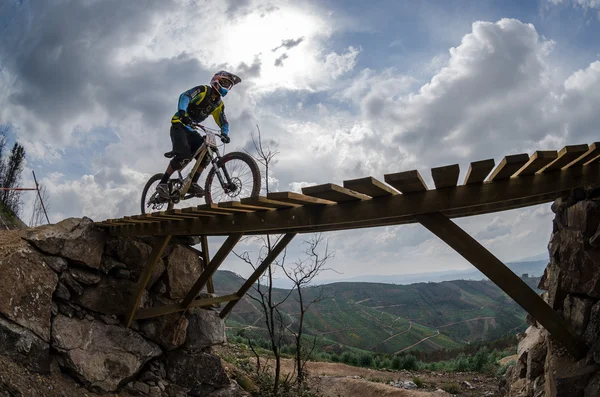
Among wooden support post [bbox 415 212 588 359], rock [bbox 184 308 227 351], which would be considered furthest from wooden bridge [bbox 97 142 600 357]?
rock [bbox 184 308 227 351]

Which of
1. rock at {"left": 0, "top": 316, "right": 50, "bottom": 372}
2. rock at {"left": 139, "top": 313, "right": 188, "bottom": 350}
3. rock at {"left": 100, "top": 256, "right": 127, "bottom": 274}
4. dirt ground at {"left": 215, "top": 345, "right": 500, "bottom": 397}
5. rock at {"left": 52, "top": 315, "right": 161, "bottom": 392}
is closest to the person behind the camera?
rock at {"left": 0, "top": 316, "right": 50, "bottom": 372}

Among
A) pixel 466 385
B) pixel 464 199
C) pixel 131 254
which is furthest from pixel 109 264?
pixel 466 385

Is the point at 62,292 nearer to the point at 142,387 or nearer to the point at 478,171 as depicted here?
the point at 142,387

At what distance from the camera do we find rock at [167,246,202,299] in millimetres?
6918

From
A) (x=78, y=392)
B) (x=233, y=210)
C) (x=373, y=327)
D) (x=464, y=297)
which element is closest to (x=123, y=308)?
(x=78, y=392)

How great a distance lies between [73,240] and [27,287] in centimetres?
95

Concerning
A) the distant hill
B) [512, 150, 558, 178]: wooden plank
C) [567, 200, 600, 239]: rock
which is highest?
[512, 150, 558, 178]: wooden plank

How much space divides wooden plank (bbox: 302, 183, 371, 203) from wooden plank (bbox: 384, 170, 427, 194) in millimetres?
395

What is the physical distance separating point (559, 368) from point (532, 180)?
2084mm

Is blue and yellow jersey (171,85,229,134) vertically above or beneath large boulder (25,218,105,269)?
above

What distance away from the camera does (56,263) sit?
585 centimetres

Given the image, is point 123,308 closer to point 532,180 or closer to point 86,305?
point 86,305

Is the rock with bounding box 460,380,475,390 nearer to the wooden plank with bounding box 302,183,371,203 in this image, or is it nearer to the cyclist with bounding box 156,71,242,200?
the cyclist with bounding box 156,71,242,200

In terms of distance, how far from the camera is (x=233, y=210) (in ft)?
13.6
